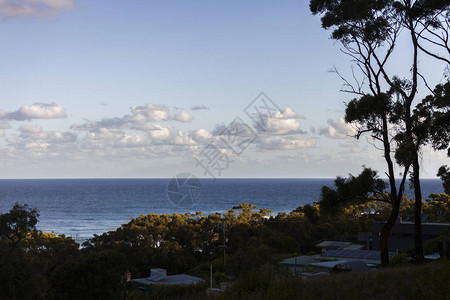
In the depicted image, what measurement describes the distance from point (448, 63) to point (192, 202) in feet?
458

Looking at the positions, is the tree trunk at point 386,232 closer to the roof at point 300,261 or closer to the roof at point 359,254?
the roof at point 300,261

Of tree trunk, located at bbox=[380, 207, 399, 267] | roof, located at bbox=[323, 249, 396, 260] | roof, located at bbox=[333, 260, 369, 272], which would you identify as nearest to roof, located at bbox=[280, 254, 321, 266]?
roof, located at bbox=[323, 249, 396, 260]

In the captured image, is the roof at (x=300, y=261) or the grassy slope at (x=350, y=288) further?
the roof at (x=300, y=261)

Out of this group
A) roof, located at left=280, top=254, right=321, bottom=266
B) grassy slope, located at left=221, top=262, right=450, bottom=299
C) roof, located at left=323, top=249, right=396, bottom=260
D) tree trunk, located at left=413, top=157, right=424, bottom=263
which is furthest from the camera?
roof, located at left=323, top=249, right=396, bottom=260

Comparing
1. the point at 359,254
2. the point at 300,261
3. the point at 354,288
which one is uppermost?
the point at 354,288

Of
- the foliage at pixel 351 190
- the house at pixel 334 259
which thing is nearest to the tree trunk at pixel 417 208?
the foliage at pixel 351 190

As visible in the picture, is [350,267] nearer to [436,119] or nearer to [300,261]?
[436,119]

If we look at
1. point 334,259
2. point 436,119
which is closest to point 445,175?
point 436,119

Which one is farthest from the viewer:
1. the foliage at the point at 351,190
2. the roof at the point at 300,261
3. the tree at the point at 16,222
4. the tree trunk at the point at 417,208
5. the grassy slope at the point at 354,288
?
the roof at the point at 300,261

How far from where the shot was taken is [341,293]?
24.1 ft

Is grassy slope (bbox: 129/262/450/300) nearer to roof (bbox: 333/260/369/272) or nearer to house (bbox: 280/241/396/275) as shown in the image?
roof (bbox: 333/260/369/272)

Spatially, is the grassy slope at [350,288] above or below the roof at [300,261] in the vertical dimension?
above

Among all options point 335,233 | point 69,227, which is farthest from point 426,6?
point 69,227

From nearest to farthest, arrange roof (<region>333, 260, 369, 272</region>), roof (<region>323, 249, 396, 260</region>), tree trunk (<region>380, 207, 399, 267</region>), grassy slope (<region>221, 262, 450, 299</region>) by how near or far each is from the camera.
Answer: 1. grassy slope (<region>221, 262, 450, 299</region>)
2. tree trunk (<region>380, 207, 399, 267</region>)
3. roof (<region>333, 260, 369, 272</region>)
4. roof (<region>323, 249, 396, 260</region>)
